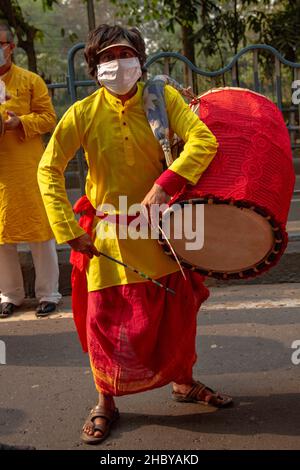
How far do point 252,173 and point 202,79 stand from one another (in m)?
3.31

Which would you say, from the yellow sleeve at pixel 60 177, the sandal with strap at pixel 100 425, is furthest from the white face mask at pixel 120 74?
the sandal with strap at pixel 100 425

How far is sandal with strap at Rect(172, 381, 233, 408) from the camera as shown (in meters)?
3.50

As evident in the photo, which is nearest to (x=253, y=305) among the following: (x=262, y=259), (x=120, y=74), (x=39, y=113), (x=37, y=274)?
(x=37, y=274)

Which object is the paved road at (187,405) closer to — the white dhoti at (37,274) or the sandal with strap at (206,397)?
the sandal with strap at (206,397)

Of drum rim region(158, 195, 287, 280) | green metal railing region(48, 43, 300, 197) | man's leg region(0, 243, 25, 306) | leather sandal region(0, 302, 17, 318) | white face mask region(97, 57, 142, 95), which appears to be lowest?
leather sandal region(0, 302, 17, 318)

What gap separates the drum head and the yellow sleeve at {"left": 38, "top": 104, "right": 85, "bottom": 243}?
1.35ft

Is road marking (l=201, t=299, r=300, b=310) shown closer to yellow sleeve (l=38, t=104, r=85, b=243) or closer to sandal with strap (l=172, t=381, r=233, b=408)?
sandal with strap (l=172, t=381, r=233, b=408)

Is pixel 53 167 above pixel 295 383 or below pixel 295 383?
above

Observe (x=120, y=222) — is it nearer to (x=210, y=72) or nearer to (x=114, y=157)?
(x=114, y=157)

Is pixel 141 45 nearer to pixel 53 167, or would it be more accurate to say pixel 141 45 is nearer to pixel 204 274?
pixel 53 167

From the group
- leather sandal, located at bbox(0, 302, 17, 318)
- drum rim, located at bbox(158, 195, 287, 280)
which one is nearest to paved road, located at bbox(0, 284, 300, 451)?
leather sandal, located at bbox(0, 302, 17, 318)

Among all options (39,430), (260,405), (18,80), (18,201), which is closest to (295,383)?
(260,405)

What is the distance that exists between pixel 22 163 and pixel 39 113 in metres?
0.36

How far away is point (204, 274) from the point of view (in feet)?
10.4
